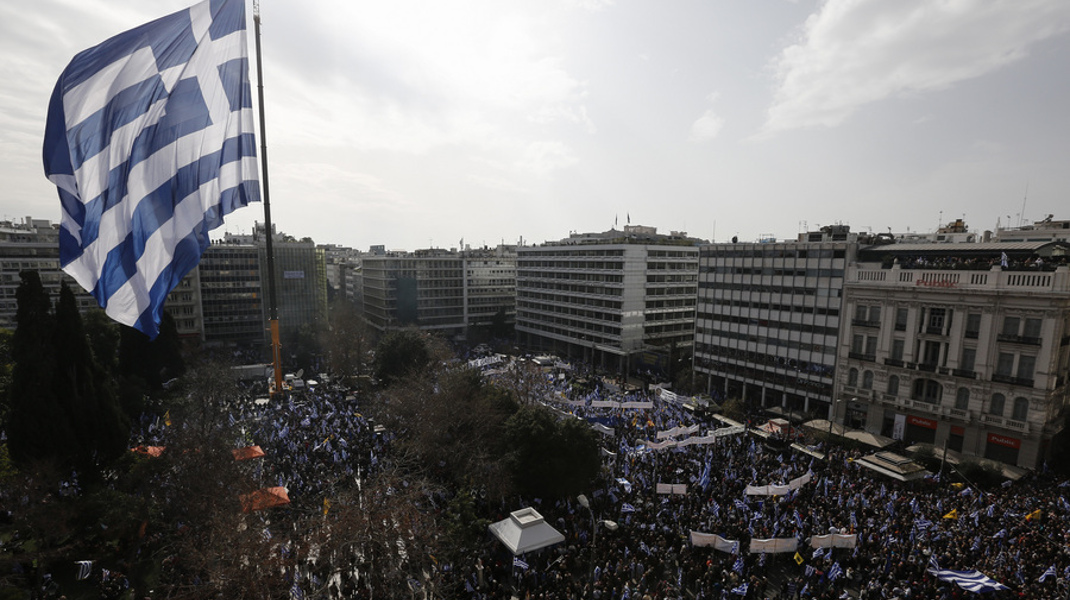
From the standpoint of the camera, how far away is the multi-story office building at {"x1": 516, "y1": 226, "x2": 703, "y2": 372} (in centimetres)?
6869

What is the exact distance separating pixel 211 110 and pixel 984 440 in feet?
160

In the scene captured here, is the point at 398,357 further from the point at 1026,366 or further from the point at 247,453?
the point at 1026,366

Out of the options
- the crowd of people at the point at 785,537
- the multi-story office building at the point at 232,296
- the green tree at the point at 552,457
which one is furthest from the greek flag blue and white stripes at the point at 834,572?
the multi-story office building at the point at 232,296

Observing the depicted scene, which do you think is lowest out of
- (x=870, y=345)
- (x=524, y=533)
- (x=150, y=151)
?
(x=524, y=533)

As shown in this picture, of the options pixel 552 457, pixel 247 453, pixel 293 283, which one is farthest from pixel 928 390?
pixel 293 283

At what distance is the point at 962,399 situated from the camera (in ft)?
122

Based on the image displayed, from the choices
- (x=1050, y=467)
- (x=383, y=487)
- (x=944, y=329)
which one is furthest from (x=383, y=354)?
(x=1050, y=467)

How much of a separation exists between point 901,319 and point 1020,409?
920 centimetres

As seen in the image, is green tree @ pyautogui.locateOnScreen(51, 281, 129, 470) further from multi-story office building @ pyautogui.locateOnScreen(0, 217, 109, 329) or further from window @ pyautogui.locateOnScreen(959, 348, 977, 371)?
window @ pyautogui.locateOnScreen(959, 348, 977, 371)

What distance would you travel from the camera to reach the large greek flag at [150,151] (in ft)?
34.3

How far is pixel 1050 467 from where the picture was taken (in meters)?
34.7

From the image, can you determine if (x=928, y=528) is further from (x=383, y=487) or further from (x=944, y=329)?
(x=383, y=487)

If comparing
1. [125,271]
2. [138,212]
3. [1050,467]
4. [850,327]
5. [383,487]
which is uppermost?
[138,212]

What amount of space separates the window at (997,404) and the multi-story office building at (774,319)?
11350 millimetres
